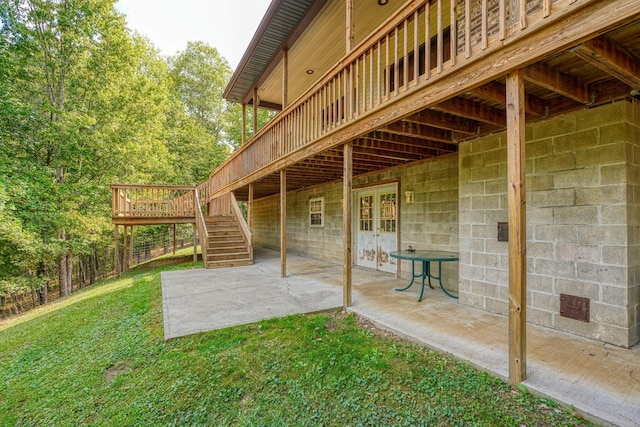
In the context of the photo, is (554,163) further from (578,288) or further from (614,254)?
(578,288)

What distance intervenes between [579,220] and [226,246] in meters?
7.85

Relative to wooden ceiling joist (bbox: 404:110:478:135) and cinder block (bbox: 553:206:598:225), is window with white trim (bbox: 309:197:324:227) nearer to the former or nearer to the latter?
wooden ceiling joist (bbox: 404:110:478:135)

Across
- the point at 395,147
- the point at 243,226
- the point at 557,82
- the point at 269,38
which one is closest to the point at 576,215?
the point at 557,82

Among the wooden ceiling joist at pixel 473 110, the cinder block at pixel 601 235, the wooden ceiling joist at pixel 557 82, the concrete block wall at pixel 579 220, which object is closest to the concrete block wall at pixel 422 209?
the concrete block wall at pixel 579 220

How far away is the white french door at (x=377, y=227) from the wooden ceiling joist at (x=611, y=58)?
417cm

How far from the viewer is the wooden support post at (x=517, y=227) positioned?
2.17 meters

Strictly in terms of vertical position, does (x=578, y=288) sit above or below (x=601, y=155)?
below

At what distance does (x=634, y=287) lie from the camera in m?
2.87

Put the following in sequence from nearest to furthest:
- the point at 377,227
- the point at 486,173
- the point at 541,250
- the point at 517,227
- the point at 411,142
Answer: the point at 517,227, the point at 541,250, the point at 486,173, the point at 411,142, the point at 377,227

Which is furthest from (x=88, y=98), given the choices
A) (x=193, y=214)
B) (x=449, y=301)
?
(x=449, y=301)

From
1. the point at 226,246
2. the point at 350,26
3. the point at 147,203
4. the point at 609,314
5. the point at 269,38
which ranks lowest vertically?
the point at 609,314

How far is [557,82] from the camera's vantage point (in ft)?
8.43

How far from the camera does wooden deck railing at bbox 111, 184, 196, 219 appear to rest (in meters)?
9.65

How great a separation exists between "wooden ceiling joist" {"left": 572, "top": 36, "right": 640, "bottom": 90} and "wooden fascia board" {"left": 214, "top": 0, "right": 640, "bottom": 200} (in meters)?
0.14
